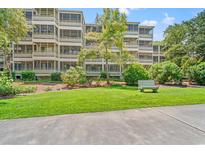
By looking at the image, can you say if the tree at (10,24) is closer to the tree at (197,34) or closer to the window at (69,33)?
the window at (69,33)

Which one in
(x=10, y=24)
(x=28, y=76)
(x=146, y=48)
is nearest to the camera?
(x=10, y=24)

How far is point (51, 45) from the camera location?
3553cm

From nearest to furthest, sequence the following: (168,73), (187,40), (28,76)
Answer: (168,73), (28,76), (187,40)

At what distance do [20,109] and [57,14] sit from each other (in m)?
29.2

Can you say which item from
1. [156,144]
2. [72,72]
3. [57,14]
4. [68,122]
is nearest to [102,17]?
[72,72]

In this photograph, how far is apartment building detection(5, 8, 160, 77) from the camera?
34312 mm

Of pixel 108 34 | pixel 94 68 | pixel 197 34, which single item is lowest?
pixel 94 68

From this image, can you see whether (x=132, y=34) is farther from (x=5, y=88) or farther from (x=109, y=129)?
(x=109, y=129)

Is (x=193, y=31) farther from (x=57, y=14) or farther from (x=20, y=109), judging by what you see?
(x=20, y=109)

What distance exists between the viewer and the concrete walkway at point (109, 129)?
5.45m

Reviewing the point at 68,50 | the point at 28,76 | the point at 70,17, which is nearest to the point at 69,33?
the point at 70,17

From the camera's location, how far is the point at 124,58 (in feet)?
80.5

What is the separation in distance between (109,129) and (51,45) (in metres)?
30.9

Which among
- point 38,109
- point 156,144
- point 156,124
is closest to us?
point 156,144
